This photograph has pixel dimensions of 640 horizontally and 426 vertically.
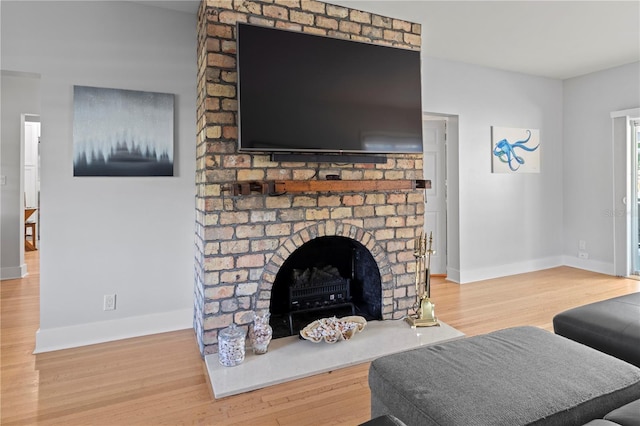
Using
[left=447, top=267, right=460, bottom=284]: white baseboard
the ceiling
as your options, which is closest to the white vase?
the ceiling

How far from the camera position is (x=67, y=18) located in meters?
2.65

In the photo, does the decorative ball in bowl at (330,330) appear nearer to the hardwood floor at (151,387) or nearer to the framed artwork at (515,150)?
the hardwood floor at (151,387)

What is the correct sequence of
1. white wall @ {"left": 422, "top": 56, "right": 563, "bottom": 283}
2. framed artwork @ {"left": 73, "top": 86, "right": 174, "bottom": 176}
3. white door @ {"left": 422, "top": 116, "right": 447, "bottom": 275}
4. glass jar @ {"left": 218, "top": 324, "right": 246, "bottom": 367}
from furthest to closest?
white door @ {"left": 422, "top": 116, "right": 447, "bottom": 275} → white wall @ {"left": 422, "top": 56, "right": 563, "bottom": 283} → framed artwork @ {"left": 73, "top": 86, "right": 174, "bottom": 176} → glass jar @ {"left": 218, "top": 324, "right": 246, "bottom": 367}

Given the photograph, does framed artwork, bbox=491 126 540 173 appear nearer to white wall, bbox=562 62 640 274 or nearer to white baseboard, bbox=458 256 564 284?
white wall, bbox=562 62 640 274

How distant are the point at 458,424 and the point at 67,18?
333 centimetres

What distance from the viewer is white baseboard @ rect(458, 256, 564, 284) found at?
4.40 m

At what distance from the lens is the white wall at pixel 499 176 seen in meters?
4.29

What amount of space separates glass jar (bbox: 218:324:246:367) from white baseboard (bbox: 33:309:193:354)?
32.5 inches

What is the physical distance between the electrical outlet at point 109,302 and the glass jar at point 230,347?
3.40 feet

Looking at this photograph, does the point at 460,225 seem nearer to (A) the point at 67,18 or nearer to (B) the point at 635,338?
(B) the point at 635,338

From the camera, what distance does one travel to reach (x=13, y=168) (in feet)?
14.8

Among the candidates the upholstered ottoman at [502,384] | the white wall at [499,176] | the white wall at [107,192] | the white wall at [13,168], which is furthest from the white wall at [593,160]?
the white wall at [13,168]

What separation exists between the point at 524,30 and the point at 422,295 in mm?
2562

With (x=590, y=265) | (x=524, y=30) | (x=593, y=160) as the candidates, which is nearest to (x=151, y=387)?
(x=524, y=30)
